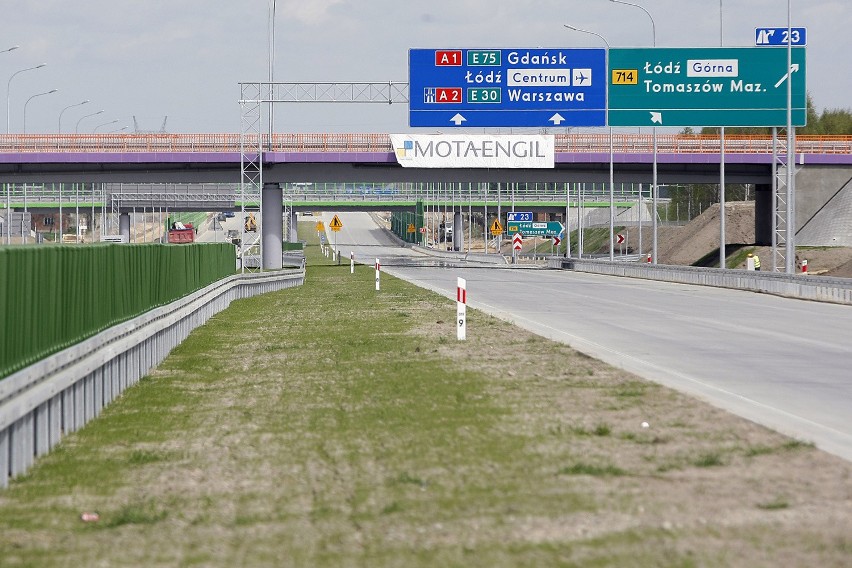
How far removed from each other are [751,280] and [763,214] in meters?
31.9

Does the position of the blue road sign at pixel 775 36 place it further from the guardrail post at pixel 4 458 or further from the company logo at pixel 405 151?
the guardrail post at pixel 4 458

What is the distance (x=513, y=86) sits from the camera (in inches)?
2231

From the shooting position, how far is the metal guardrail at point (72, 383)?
959cm

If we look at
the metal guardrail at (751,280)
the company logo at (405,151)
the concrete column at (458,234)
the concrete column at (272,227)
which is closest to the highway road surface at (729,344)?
the metal guardrail at (751,280)

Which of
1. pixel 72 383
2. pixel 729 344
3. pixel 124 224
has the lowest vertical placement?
pixel 729 344

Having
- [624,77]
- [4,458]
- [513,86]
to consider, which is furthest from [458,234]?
[4,458]

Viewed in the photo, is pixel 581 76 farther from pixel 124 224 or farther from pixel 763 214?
pixel 124 224

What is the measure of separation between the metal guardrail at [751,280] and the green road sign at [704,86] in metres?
6.58

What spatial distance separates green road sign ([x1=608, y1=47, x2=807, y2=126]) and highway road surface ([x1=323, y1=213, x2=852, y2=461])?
14067 mm

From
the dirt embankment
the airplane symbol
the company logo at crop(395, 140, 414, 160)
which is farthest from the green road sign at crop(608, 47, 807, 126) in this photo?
the dirt embankment

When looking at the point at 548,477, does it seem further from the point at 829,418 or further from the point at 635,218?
the point at 635,218

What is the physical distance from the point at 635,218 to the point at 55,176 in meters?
96.8

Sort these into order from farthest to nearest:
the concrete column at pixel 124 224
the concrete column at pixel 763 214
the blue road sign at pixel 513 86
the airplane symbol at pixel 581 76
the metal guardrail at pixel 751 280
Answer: the concrete column at pixel 124 224
the concrete column at pixel 763 214
the airplane symbol at pixel 581 76
the blue road sign at pixel 513 86
the metal guardrail at pixel 751 280

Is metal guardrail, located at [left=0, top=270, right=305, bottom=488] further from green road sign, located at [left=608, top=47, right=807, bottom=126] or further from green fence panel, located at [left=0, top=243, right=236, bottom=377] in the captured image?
green road sign, located at [left=608, top=47, right=807, bottom=126]
